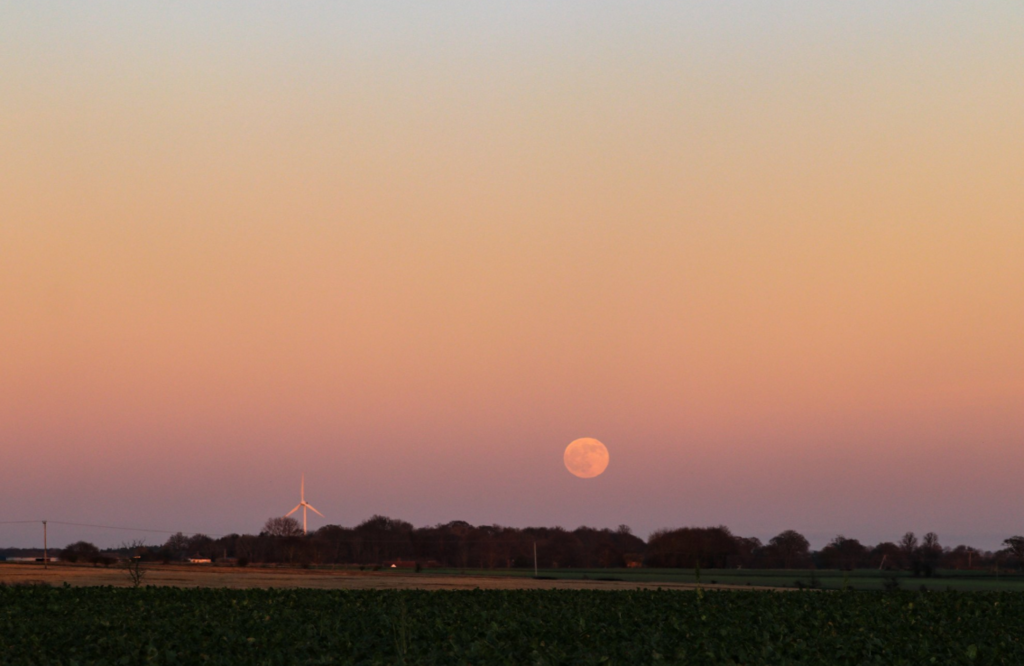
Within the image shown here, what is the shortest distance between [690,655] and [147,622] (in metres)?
13.6

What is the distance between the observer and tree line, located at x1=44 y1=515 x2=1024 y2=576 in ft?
354

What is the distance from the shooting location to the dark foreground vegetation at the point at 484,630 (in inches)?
790

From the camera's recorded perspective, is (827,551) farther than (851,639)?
Yes

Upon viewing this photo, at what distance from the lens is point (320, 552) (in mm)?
114188

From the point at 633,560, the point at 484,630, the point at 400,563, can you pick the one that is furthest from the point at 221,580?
the point at 633,560

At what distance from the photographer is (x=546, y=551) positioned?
128500 mm

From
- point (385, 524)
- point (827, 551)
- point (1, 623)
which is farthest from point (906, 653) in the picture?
point (385, 524)

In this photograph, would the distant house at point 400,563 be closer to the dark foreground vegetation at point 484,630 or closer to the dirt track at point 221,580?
the dirt track at point 221,580

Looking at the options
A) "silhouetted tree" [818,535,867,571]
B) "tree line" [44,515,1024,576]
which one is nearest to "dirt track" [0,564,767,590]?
"tree line" [44,515,1024,576]

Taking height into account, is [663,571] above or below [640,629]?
below

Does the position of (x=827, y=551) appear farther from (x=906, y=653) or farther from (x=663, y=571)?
(x=906, y=653)

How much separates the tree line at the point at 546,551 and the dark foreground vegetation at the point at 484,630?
60149mm

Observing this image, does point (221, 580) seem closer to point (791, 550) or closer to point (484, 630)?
point (484, 630)

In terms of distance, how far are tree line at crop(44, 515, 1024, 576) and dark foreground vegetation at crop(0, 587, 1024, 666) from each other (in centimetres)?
6015
